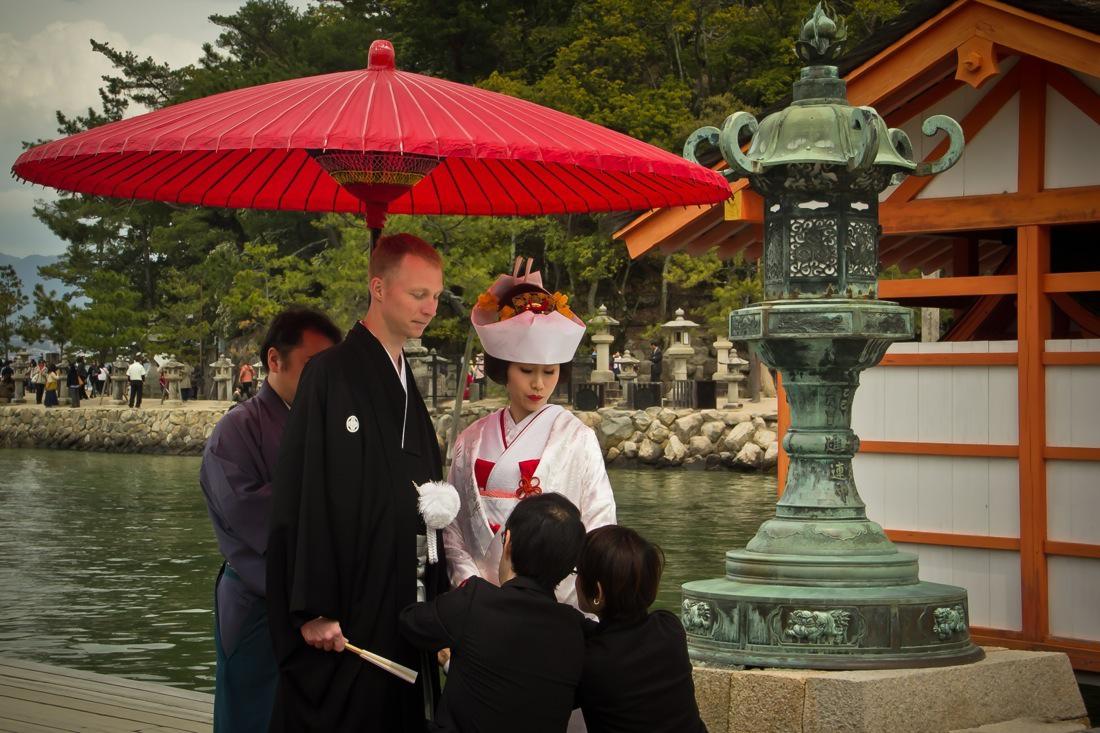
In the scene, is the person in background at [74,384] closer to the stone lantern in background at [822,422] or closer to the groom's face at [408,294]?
the stone lantern in background at [822,422]

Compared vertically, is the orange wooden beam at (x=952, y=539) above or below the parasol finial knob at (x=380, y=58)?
below

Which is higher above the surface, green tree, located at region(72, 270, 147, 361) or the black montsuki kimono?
green tree, located at region(72, 270, 147, 361)

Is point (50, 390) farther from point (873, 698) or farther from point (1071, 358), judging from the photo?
point (873, 698)

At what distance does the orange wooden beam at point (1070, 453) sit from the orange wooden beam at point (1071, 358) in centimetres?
40

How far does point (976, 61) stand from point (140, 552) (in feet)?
33.6

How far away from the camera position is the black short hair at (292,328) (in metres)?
3.96

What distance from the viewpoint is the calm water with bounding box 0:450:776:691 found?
916 centimetres

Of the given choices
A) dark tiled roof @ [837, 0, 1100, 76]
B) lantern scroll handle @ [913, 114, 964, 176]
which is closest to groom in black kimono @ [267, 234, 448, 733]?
lantern scroll handle @ [913, 114, 964, 176]

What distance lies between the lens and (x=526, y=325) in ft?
12.3

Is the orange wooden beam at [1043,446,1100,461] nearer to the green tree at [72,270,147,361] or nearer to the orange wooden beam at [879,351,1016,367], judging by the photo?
the orange wooden beam at [879,351,1016,367]

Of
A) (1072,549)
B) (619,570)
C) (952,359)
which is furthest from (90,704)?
(1072,549)

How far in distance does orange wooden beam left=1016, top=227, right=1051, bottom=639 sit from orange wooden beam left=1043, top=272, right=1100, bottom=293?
4 centimetres

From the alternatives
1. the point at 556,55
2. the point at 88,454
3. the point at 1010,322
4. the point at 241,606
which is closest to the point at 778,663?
the point at 241,606

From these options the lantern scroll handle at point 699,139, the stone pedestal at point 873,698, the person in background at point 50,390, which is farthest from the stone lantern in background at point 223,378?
the stone pedestal at point 873,698
